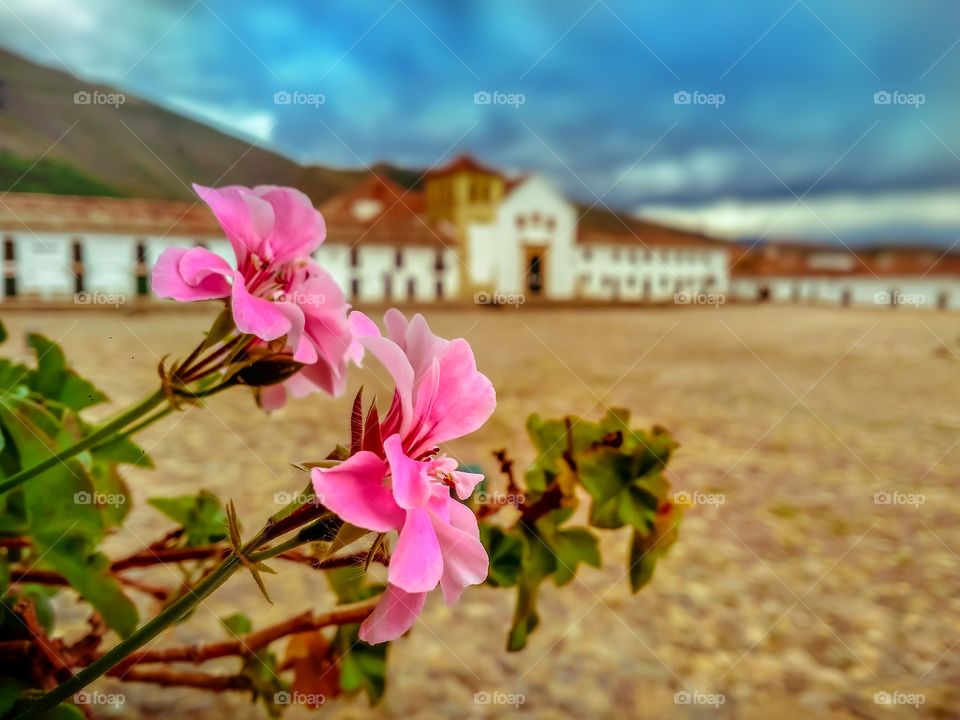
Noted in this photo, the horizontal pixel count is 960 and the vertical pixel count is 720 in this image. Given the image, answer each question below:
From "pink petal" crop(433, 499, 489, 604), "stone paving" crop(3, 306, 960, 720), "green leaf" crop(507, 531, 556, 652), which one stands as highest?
"pink petal" crop(433, 499, 489, 604)

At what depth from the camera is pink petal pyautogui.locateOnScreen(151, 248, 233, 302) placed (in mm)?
269

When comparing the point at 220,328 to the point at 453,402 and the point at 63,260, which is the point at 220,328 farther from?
the point at 63,260

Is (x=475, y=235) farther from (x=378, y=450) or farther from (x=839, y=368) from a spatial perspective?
(x=378, y=450)

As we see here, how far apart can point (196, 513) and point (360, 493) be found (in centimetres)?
33

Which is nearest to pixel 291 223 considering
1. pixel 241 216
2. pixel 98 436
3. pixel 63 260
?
pixel 241 216

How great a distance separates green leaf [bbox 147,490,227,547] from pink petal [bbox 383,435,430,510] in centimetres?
30

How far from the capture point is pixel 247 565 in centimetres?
20

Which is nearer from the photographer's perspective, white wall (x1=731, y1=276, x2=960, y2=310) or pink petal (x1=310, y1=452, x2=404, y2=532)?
pink petal (x1=310, y1=452, x2=404, y2=532)

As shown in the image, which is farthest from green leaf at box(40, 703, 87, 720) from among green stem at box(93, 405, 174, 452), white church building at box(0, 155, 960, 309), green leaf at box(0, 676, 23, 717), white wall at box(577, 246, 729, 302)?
white wall at box(577, 246, 729, 302)

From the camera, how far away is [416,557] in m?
0.20

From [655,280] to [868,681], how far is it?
10.9 metres

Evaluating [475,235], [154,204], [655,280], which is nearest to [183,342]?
[154,204]

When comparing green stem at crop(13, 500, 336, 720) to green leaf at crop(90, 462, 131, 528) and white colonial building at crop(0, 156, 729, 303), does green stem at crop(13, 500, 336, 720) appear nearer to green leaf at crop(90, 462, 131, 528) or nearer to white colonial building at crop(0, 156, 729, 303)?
green leaf at crop(90, 462, 131, 528)

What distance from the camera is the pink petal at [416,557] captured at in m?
0.20
